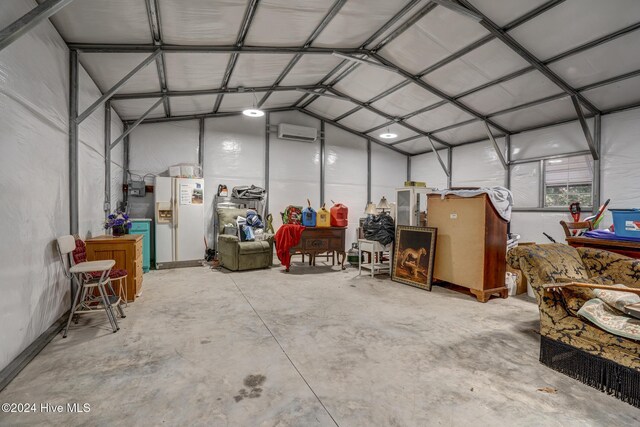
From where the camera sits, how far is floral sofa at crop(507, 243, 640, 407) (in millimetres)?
1935

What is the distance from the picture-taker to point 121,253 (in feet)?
12.3

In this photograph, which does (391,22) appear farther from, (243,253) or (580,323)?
(243,253)

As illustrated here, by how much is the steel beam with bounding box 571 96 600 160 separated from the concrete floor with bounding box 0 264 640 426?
3.60 m

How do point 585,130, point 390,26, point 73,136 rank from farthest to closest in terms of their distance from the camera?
point 585,130
point 390,26
point 73,136

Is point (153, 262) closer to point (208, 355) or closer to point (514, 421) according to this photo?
point (208, 355)

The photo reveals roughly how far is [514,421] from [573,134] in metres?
6.21

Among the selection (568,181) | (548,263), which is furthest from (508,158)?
(548,263)

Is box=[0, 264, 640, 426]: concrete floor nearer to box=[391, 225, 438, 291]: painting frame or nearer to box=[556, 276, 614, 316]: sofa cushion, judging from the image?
box=[556, 276, 614, 316]: sofa cushion

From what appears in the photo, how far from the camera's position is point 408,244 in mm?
5012

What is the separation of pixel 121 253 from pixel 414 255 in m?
4.23

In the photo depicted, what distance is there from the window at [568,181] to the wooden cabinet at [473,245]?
2.85 meters

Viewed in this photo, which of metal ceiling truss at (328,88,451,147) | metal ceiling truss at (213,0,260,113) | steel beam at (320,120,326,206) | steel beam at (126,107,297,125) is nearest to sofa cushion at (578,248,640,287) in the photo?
metal ceiling truss at (213,0,260,113)

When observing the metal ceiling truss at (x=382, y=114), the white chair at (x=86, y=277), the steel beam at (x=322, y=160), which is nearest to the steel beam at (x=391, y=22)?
the metal ceiling truss at (x=382, y=114)

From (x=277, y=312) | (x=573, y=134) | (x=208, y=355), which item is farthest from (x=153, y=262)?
(x=573, y=134)
